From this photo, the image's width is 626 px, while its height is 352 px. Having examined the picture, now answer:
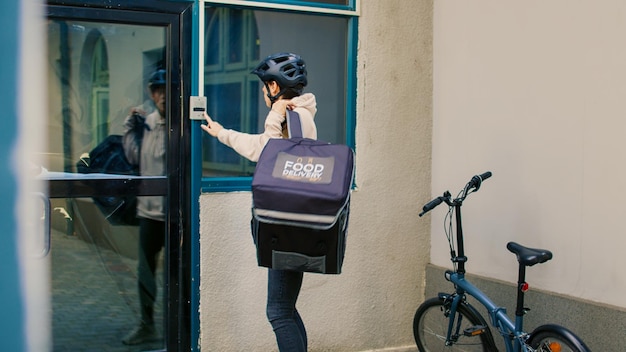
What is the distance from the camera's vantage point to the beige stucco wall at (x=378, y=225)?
5059mm

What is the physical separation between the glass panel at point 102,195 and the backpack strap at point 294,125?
1.12 m

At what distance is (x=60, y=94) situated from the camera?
4590 millimetres

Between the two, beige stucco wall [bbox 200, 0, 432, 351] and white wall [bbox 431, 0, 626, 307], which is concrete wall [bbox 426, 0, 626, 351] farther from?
beige stucco wall [bbox 200, 0, 432, 351]

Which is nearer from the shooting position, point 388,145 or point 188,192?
point 188,192

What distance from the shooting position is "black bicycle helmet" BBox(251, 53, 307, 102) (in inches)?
161

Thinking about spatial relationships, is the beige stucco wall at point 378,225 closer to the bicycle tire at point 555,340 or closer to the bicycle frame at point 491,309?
the bicycle frame at point 491,309

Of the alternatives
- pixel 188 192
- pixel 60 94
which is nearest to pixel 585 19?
pixel 188 192

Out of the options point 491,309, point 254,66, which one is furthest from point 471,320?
point 254,66

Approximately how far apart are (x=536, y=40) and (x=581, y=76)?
43 centimetres

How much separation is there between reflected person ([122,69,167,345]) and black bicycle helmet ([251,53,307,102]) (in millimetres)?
933

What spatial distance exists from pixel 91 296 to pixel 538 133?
111 inches

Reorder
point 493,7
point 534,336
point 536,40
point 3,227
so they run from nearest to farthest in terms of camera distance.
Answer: point 3,227, point 534,336, point 536,40, point 493,7

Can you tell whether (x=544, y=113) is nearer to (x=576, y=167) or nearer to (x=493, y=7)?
(x=576, y=167)

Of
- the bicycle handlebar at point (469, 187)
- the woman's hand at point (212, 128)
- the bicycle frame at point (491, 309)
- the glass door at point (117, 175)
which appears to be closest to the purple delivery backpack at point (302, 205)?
the woman's hand at point (212, 128)
